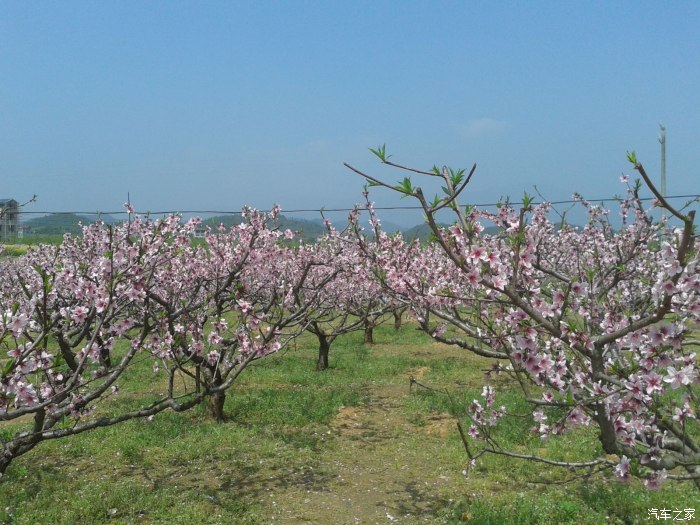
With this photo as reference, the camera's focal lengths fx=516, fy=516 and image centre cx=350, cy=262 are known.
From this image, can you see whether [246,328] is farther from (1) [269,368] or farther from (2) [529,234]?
(1) [269,368]

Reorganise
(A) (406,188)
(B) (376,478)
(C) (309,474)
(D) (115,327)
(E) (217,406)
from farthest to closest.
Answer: (E) (217,406), (C) (309,474), (B) (376,478), (D) (115,327), (A) (406,188)

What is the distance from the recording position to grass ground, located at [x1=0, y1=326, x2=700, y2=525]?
6.57 m

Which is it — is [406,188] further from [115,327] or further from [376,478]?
[376,478]

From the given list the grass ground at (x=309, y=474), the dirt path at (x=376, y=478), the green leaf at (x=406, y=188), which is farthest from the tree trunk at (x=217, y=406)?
the green leaf at (x=406, y=188)

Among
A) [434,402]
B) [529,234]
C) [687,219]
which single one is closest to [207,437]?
[434,402]

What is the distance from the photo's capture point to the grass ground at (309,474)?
657 cm

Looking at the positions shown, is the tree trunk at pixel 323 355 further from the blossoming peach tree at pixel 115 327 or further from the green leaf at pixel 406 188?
the green leaf at pixel 406 188

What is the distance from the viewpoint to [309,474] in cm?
801

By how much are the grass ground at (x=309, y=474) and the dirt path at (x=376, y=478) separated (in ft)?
0.08

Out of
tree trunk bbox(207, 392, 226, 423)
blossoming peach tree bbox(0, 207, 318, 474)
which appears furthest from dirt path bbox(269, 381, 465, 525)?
tree trunk bbox(207, 392, 226, 423)

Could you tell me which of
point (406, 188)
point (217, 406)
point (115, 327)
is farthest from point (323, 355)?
point (406, 188)

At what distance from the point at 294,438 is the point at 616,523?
5.48m

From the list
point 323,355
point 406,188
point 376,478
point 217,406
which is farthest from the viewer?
point 323,355

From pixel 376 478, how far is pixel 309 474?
104cm
